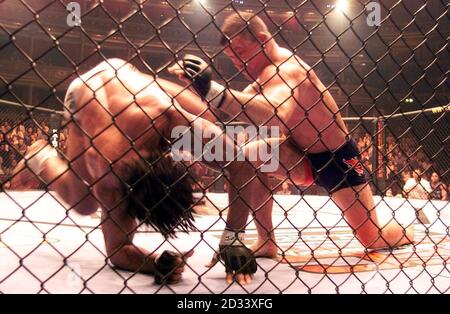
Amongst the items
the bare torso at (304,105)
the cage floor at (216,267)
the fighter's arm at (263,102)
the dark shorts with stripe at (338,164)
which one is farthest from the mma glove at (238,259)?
the dark shorts with stripe at (338,164)

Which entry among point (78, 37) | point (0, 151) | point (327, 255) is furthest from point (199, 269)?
point (78, 37)

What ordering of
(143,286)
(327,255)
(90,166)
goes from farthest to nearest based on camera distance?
(327,255)
(90,166)
(143,286)

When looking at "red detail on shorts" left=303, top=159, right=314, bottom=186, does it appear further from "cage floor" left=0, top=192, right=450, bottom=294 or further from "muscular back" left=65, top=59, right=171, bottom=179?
"muscular back" left=65, top=59, right=171, bottom=179

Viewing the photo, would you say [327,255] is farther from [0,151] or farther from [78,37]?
[78,37]

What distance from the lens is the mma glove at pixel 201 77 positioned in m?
1.38

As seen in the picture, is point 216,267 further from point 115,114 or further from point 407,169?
point 407,169

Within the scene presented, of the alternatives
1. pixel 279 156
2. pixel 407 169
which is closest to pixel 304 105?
pixel 279 156

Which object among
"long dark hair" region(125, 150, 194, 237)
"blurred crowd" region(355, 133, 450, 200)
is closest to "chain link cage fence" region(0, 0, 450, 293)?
"long dark hair" region(125, 150, 194, 237)

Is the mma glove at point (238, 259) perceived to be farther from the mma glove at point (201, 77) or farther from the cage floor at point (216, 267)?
the mma glove at point (201, 77)

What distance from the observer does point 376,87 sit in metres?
12.2

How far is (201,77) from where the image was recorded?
1.40m

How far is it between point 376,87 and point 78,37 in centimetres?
865
